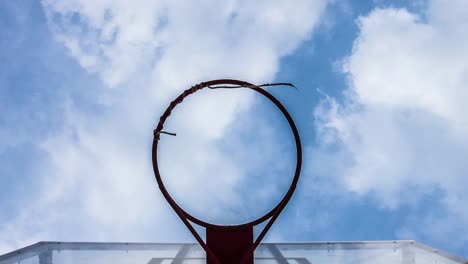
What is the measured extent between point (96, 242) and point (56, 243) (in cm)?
39

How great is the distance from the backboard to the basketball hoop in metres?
0.64

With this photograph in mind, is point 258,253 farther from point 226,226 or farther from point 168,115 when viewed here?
point 168,115

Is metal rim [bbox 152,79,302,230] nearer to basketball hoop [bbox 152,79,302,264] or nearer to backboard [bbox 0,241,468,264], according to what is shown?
basketball hoop [bbox 152,79,302,264]

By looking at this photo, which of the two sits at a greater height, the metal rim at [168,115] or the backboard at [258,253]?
the metal rim at [168,115]

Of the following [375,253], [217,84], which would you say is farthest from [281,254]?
[217,84]

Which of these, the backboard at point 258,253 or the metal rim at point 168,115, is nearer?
the metal rim at point 168,115

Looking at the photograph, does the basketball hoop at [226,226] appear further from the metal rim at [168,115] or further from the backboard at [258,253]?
the backboard at [258,253]

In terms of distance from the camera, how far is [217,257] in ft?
10.6

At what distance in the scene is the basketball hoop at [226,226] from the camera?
10.5 ft

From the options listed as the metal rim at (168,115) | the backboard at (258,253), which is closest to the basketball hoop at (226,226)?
the metal rim at (168,115)

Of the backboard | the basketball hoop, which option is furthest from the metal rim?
the backboard

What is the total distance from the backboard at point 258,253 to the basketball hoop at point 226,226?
0.64 m

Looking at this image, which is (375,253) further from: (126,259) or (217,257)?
(126,259)

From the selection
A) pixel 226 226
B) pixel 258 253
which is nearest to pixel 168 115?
pixel 226 226
